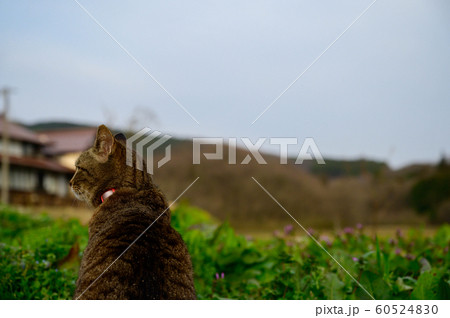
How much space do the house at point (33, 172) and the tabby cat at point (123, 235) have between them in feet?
54.8

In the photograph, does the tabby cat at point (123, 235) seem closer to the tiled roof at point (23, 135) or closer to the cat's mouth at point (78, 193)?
the cat's mouth at point (78, 193)

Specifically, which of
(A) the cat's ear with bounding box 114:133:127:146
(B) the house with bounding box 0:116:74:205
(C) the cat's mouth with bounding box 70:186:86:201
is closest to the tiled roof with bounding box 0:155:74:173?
(B) the house with bounding box 0:116:74:205

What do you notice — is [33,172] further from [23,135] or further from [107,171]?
[107,171]

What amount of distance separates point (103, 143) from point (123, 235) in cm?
71

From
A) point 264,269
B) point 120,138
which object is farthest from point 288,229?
point 120,138

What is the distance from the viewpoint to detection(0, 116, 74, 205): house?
1900cm

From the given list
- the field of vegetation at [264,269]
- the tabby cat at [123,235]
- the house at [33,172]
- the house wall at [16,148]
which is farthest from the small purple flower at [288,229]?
the house wall at [16,148]

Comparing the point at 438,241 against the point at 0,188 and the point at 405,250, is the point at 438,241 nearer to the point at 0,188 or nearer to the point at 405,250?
the point at 405,250

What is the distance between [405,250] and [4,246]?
14.4 ft

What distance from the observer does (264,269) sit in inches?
165

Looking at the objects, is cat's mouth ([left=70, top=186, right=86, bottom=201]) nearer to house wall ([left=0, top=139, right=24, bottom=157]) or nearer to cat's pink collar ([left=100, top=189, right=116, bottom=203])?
cat's pink collar ([left=100, top=189, right=116, bottom=203])

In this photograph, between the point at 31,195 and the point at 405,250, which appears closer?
the point at 405,250
